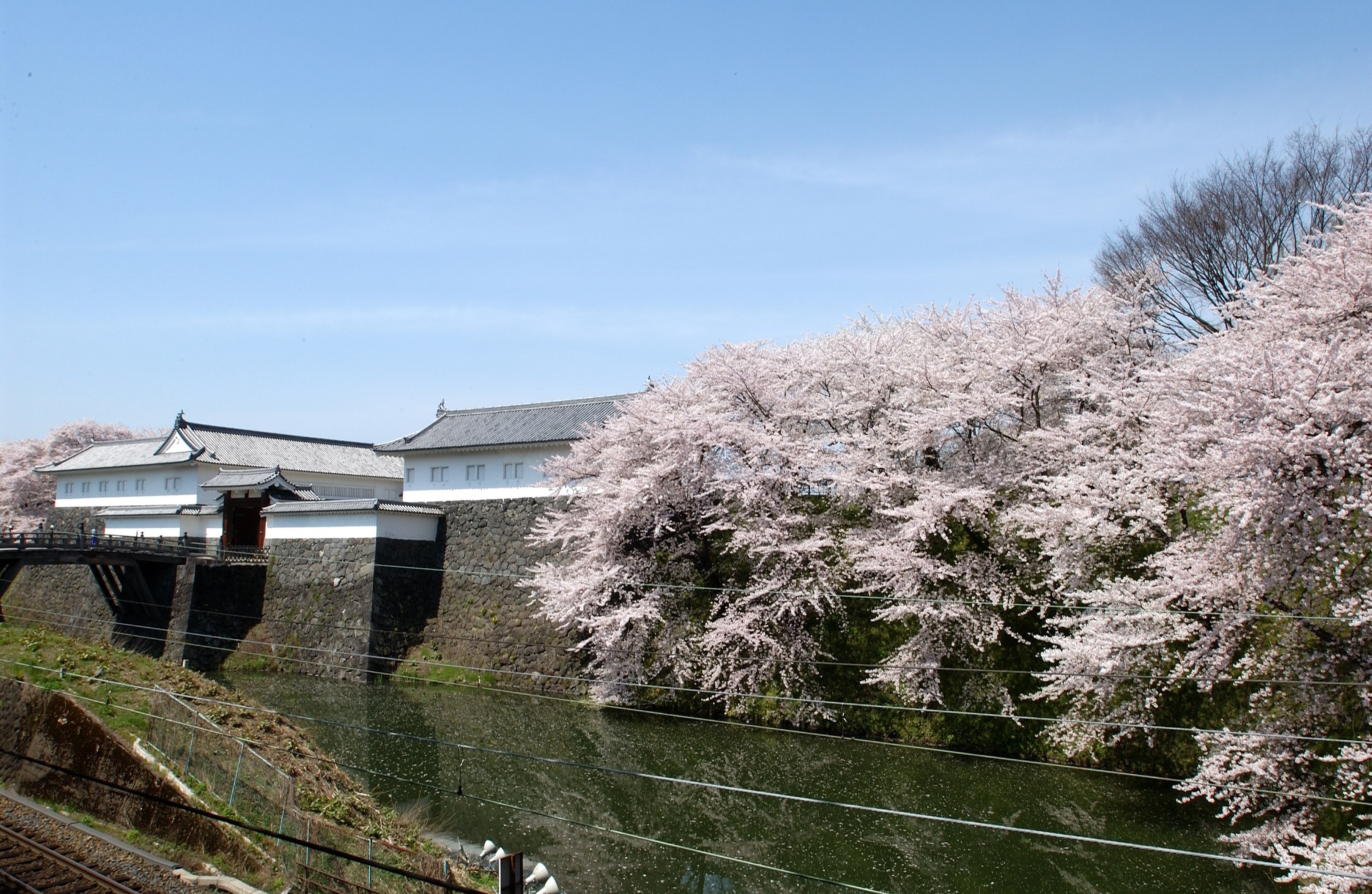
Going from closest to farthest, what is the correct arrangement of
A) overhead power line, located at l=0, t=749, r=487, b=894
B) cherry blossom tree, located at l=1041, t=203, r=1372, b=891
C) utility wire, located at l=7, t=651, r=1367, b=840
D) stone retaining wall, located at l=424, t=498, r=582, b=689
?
overhead power line, located at l=0, t=749, r=487, b=894, utility wire, located at l=7, t=651, r=1367, b=840, cherry blossom tree, located at l=1041, t=203, r=1372, b=891, stone retaining wall, located at l=424, t=498, r=582, b=689

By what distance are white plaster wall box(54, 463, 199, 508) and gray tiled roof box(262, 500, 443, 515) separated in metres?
4.21

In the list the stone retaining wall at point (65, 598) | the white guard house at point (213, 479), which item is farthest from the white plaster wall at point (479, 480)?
the stone retaining wall at point (65, 598)

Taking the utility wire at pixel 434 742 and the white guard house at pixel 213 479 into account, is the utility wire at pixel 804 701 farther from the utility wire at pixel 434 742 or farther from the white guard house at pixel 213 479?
the white guard house at pixel 213 479

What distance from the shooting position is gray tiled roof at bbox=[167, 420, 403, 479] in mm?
24547

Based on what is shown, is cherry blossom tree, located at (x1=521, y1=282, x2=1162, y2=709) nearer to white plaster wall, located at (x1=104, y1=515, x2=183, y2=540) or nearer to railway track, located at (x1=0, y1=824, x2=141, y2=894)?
railway track, located at (x1=0, y1=824, x2=141, y2=894)

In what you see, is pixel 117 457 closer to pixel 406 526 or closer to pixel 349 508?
pixel 349 508

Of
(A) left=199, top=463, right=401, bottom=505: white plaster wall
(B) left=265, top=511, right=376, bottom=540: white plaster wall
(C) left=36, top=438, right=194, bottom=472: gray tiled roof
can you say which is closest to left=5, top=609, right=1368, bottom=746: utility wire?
(B) left=265, top=511, right=376, bottom=540: white plaster wall

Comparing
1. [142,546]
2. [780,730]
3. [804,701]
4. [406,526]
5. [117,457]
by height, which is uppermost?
[117,457]

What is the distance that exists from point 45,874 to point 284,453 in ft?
66.8

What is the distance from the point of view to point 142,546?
66.4ft

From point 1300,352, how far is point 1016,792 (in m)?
5.75

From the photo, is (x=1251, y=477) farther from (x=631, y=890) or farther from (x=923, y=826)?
(x=631, y=890)

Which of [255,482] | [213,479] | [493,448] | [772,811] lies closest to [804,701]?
[772,811]

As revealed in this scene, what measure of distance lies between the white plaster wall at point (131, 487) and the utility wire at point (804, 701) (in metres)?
3.72
